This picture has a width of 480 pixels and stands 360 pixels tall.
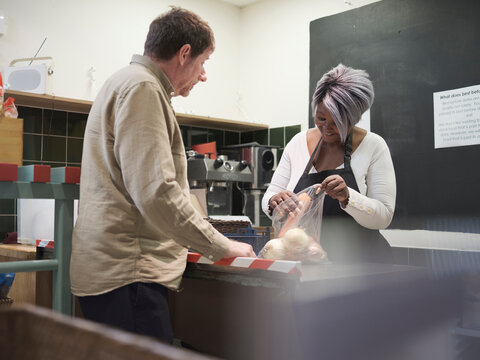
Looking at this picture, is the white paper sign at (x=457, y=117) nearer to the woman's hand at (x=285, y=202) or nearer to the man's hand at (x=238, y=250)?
the woman's hand at (x=285, y=202)

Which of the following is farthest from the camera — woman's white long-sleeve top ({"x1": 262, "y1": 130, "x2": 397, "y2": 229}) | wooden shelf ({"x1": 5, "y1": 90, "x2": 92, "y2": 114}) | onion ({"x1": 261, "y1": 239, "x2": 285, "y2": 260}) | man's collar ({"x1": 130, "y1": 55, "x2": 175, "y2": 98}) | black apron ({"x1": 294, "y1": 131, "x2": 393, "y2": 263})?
wooden shelf ({"x1": 5, "y1": 90, "x2": 92, "y2": 114})

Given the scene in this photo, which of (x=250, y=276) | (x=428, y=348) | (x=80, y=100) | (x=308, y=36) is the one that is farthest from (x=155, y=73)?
(x=308, y=36)

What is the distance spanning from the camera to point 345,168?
214 centimetres

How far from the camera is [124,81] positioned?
127cm

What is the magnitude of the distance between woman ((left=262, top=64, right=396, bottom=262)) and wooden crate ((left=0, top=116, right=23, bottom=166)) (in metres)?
0.93

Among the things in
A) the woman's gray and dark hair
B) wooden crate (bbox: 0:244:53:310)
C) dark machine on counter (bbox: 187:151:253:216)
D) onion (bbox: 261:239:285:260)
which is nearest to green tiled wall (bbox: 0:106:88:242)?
dark machine on counter (bbox: 187:151:253:216)

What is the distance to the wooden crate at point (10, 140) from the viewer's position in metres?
1.38

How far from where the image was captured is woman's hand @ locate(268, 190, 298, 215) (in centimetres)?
191

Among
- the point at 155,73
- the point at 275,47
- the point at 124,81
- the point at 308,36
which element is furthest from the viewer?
the point at 275,47

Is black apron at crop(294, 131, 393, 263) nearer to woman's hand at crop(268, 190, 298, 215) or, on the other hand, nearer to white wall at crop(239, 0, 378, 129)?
woman's hand at crop(268, 190, 298, 215)

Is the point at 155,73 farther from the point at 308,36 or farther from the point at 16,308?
the point at 308,36

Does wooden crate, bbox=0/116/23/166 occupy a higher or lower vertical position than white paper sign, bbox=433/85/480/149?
lower

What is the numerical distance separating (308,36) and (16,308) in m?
4.21

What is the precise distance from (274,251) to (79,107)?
2499mm
